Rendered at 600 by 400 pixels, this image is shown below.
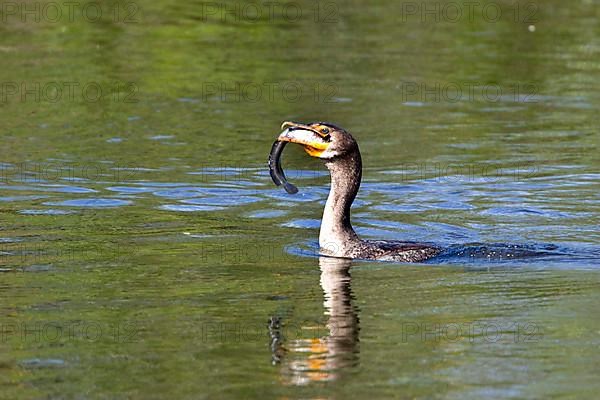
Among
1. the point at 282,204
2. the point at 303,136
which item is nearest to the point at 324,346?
the point at 303,136

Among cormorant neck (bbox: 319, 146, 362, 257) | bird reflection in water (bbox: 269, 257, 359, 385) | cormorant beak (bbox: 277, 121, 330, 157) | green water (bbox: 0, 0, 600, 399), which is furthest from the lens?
cormorant neck (bbox: 319, 146, 362, 257)

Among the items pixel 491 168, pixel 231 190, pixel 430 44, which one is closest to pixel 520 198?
pixel 491 168

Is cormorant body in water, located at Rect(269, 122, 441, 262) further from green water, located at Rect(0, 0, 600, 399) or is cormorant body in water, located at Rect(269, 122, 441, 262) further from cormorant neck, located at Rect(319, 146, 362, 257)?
green water, located at Rect(0, 0, 600, 399)

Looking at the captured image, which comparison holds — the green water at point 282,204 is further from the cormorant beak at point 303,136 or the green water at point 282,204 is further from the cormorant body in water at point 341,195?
the cormorant beak at point 303,136

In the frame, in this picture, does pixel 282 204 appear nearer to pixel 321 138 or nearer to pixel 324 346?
pixel 321 138

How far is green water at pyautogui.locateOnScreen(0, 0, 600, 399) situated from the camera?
936 centimetres

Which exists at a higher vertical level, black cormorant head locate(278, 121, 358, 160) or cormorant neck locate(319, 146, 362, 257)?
black cormorant head locate(278, 121, 358, 160)

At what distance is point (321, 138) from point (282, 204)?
281 centimetres

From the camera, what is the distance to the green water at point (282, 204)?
936cm

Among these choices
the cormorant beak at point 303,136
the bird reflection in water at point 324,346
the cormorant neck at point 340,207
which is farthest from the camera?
the cormorant neck at point 340,207

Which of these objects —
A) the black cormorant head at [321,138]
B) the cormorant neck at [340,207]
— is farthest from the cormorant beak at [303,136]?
the cormorant neck at [340,207]

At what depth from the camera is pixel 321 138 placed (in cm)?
1255

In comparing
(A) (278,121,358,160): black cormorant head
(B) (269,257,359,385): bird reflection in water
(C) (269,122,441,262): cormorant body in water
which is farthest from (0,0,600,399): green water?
(A) (278,121,358,160): black cormorant head

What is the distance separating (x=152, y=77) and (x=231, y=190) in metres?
7.79
